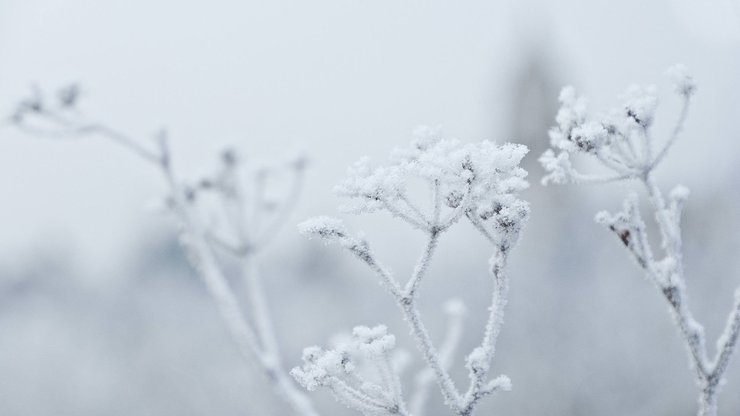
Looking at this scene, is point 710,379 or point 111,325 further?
point 111,325

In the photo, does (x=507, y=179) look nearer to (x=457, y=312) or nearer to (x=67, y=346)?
(x=457, y=312)

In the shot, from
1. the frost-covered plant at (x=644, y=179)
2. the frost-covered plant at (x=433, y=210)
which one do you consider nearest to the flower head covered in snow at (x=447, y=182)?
the frost-covered plant at (x=433, y=210)

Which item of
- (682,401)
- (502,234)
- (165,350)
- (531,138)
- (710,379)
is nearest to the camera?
(710,379)

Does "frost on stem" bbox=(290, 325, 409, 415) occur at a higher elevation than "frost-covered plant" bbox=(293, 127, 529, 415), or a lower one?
lower

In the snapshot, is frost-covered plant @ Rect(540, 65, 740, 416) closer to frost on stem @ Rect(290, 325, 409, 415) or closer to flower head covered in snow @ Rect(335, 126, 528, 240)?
flower head covered in snow @ Rect(335, 126, 528, 240)

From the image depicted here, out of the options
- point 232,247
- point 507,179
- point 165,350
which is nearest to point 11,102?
point 232,247

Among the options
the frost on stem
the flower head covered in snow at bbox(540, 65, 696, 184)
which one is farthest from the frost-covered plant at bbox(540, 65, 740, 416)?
the frost on stem

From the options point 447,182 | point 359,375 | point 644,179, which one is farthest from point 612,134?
point 359,375
